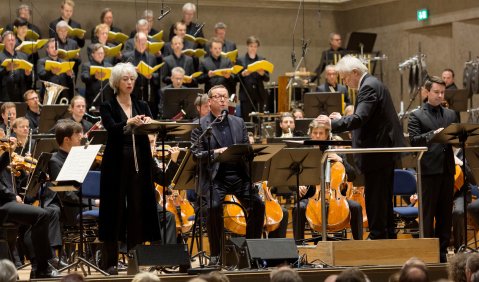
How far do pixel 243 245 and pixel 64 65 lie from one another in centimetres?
575

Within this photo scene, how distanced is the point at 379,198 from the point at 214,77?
6.20 meters

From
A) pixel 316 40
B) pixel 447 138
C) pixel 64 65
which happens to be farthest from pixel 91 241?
pixel 316 40

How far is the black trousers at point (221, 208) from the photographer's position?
7.23 meters

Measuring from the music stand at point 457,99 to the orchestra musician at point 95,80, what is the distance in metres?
4.30

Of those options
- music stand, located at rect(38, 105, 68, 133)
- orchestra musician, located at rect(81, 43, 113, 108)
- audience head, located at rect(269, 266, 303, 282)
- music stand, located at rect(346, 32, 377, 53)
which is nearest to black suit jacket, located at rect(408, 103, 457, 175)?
audience head, located at rect(269, 266, 303, 282)

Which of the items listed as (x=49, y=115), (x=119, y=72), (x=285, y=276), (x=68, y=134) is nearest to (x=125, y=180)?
(x=119, y=72)

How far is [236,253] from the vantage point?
22.4 feet

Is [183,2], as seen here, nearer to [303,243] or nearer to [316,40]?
[316,40]

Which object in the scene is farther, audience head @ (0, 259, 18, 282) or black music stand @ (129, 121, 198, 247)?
black music stand @ (129, 121, 198, 247)

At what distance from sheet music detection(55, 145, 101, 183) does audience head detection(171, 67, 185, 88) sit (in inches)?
197

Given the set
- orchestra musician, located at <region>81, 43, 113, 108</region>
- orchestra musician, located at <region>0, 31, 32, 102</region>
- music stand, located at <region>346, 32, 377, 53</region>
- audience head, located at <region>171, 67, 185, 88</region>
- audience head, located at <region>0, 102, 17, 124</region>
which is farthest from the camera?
music stand, located at <region>346, 32, 377, 53</region>

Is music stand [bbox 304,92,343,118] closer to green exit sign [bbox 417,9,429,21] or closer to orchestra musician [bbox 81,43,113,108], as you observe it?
orchestra musician [bbox 81,43,113,108]

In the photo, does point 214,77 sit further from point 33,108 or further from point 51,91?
point 33,108

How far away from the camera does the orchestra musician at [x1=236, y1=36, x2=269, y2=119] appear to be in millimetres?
12930
